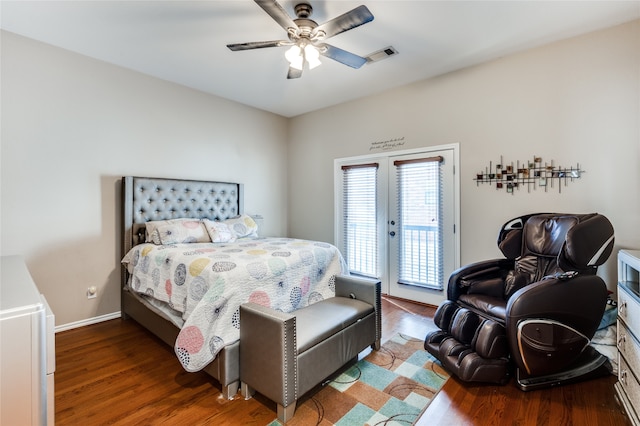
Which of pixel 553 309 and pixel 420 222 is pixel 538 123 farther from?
pixel 553 309

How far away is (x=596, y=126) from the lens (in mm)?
2703

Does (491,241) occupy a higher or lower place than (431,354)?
higher

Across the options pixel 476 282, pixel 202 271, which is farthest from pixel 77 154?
pixel 476 282

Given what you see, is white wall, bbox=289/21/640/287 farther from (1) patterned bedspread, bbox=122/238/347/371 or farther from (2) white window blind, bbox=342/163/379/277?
(1) patterned bedspread, bbox=122/238/347/371

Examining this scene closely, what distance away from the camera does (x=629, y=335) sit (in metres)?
1.80

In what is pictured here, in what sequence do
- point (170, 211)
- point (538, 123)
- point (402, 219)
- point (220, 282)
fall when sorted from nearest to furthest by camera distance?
A: point (220, 282)
point (538, 123)
point (170, 211)
point (402, 219)

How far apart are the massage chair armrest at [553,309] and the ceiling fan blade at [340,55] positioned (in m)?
2.13

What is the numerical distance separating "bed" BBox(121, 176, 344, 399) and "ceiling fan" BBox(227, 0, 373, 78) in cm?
162

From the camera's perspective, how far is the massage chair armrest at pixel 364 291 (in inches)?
101

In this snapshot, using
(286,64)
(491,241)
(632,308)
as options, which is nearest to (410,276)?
(491,241)

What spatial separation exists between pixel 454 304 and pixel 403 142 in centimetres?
221

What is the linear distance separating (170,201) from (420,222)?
310 cm

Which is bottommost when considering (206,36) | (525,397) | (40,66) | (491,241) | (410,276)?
(525,397)

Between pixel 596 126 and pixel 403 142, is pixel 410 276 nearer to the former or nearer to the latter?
pixel 403 142
